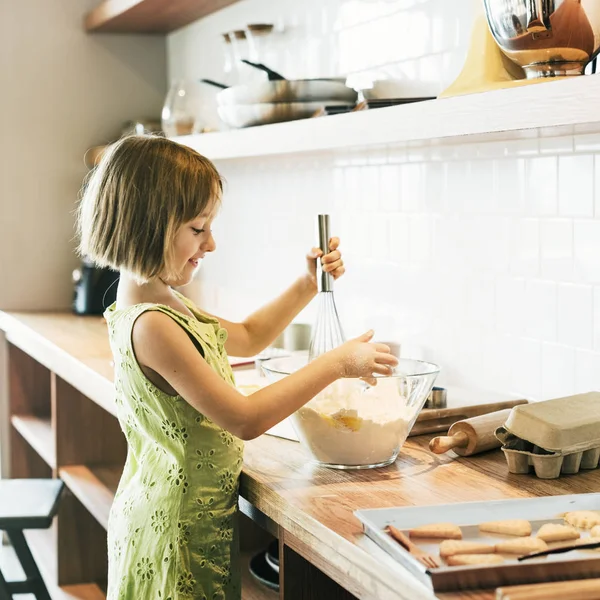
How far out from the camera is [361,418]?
1497mm

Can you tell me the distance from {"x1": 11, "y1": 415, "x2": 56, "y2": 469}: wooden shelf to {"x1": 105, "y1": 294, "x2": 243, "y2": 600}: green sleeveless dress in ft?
4.71

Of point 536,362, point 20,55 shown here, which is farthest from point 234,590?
point 20,55

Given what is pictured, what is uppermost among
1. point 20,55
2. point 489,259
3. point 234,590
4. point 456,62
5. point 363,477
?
point 20,55

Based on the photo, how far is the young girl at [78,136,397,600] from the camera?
1423mm

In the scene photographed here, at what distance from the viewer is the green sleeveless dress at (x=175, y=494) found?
1.49 metres

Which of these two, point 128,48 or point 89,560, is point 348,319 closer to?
point 89,560

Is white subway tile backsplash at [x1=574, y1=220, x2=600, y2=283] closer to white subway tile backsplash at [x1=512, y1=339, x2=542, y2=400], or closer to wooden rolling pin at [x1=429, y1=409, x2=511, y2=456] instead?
white subway tile backsplash at [x1=512, y1=339, x2=542, y2=400]

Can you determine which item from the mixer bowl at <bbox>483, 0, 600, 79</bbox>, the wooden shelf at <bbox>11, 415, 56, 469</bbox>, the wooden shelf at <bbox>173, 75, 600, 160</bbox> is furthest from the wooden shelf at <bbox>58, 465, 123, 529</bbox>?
the mixer bowl at <bbox>483, 0, 600, 79</bbox>

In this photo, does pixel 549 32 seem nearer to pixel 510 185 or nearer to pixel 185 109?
pixel 510 185

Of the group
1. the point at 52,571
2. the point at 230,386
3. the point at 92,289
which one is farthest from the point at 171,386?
the point at 92,289

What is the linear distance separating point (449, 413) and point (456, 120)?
1.84 ft

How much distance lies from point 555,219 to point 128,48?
2.30 metres

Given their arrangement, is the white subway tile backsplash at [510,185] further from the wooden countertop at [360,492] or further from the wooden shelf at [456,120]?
the wooden countertop at [360,492]

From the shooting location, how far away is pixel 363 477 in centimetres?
147
